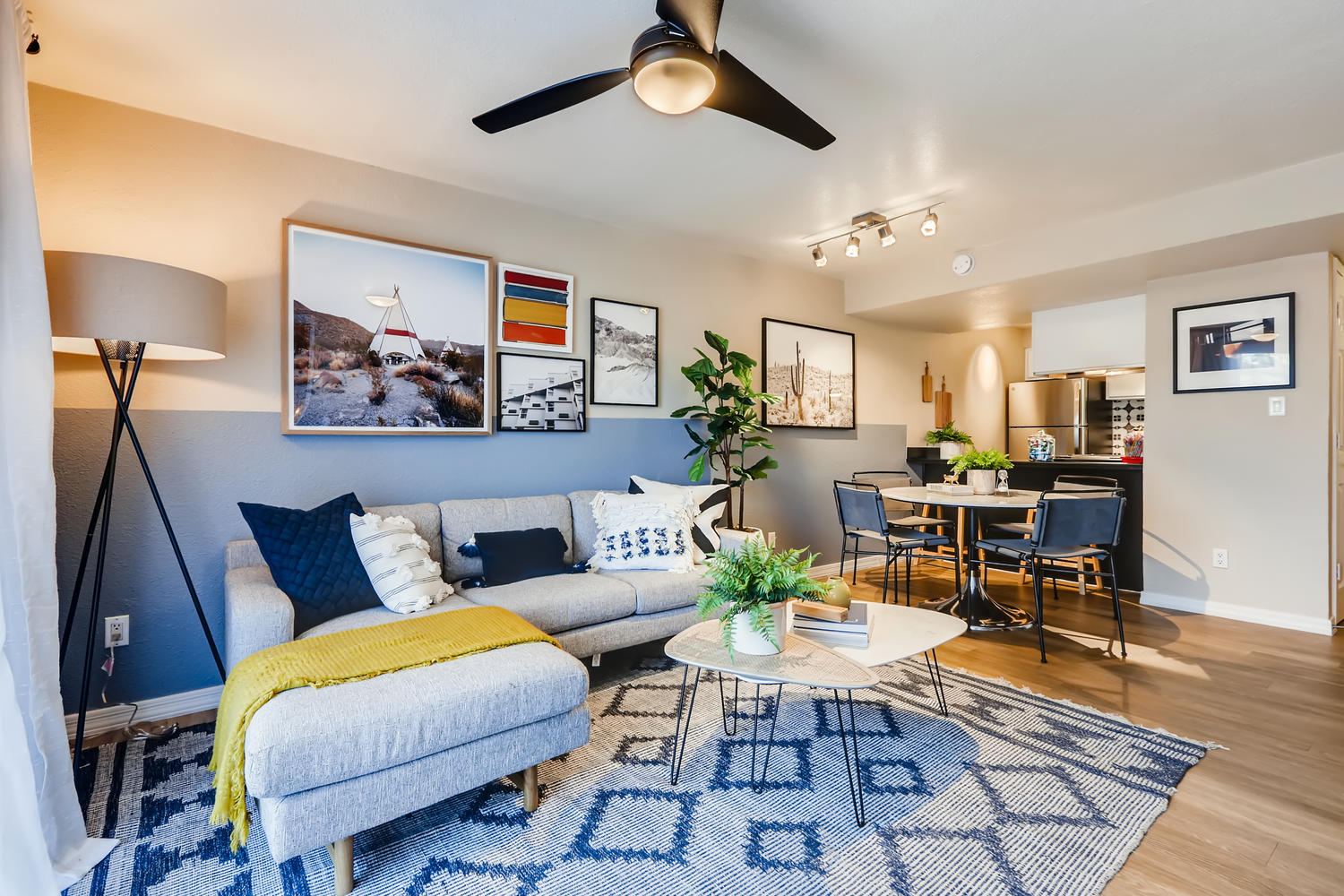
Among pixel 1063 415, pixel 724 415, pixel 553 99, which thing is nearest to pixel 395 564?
pixel 553 99

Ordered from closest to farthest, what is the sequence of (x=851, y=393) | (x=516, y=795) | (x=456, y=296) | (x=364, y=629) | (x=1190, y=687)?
(x=516, y=795)
(x=364, y=629)
(x=1190, y=687)
(x=456, y=296)
(x=851, y=393)

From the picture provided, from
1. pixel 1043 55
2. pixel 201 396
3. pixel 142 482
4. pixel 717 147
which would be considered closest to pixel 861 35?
pixel 1043 55

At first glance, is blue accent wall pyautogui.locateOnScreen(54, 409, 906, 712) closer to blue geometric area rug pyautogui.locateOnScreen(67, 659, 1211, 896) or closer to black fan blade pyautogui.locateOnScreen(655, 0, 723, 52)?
blue geometric area rug pyautogui.locateOnScreen(67, 659, 1211, 896)

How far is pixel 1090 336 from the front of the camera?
16.6ft

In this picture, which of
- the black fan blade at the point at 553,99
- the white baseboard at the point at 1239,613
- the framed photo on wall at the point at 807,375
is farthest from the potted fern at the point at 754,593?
the white baseboard at the point at 1239,613

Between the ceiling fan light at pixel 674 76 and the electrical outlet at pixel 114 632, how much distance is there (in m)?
2.86

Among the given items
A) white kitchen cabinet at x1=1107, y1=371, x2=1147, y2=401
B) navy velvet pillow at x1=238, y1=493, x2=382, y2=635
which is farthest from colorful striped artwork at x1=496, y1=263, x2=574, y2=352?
white kitchen cabinet at x1=1107, y1=371, x2=1147, y2=401

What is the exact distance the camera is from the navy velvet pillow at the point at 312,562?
2.38 metres

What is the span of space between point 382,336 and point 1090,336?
526 centimetres

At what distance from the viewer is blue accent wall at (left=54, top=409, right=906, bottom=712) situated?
97.3 inches

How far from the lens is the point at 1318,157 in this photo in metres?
3.03

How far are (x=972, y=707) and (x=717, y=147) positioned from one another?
2730mm

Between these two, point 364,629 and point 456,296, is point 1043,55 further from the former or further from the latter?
point 364,629

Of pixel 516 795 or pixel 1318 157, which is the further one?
pixel 1318 157
